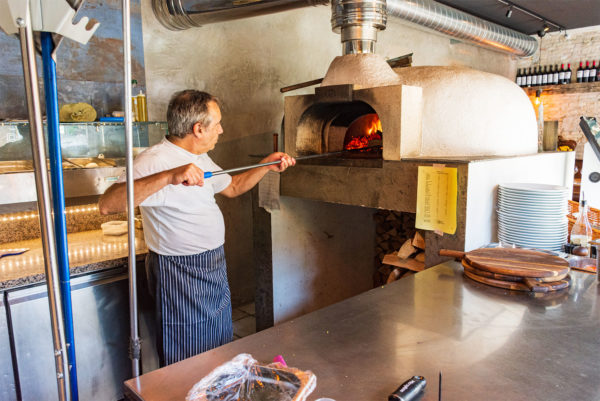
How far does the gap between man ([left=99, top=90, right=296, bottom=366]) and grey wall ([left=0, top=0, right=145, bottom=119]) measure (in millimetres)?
1200

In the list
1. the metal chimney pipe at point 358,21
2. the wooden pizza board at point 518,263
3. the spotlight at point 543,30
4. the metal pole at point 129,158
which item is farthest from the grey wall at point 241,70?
the spotlight at point 543,30

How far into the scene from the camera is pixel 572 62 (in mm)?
7719

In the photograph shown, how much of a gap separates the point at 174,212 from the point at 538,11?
638cm

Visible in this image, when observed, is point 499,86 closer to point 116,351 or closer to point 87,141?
point 87,141

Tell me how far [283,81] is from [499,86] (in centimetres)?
215

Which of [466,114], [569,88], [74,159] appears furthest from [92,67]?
[569,88]

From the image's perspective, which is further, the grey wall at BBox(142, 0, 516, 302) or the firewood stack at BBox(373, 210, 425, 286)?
the firewood stack at BBox(373, 210, 425, 286)

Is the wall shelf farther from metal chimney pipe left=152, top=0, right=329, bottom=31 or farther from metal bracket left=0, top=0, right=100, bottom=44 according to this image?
metal bracket left=0, top=0, right=100, bottom=44

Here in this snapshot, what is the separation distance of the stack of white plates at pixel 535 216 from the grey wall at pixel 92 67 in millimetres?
2838

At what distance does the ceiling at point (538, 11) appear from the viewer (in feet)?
19.0

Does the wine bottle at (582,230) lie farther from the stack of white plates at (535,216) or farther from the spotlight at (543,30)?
the spotlight at (543,30)

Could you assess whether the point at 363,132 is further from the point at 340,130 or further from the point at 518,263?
the point at 518,263

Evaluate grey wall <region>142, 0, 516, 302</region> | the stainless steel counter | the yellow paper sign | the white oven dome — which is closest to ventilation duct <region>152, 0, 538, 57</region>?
grey wall <region>142, 0, 516, 302</region>

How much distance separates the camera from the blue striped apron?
233 cm
